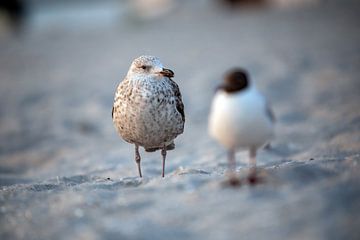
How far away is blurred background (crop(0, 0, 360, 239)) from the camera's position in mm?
3357

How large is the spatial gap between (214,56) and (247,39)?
5.95 ft

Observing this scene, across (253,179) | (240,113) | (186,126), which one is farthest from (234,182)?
(186,126)

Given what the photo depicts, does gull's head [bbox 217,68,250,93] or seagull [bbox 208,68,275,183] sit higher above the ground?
gull's head [bbox 217,68,250,93]

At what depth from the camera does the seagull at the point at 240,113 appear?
360 cm

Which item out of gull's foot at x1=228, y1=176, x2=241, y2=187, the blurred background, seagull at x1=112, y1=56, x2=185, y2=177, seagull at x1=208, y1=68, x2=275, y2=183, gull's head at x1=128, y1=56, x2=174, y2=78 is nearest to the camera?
the blurred background

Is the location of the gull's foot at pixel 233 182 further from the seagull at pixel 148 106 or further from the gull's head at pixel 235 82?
the seagull at pixel 148 106

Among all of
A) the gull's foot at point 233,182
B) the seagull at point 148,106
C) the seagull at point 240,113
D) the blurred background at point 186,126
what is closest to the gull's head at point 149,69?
the seagull at point 148,106

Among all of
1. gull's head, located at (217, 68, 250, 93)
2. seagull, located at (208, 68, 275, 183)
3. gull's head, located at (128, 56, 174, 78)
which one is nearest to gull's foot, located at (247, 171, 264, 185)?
seagull, located at (208, 68, 275, 183)

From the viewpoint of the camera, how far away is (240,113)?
11.8 feet

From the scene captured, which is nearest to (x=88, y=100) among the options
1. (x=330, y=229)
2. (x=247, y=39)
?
(x=247, y=39)

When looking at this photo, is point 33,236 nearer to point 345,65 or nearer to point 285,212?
point 285,212

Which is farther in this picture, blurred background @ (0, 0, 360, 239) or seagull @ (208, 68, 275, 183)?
seagull @ (208, 68, 275, 183)

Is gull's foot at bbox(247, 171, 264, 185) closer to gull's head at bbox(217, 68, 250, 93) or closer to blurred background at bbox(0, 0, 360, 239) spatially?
blurred background at bbox(0, 0, 360, 239)

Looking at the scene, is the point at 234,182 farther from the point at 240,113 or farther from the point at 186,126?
the point at 186,126
